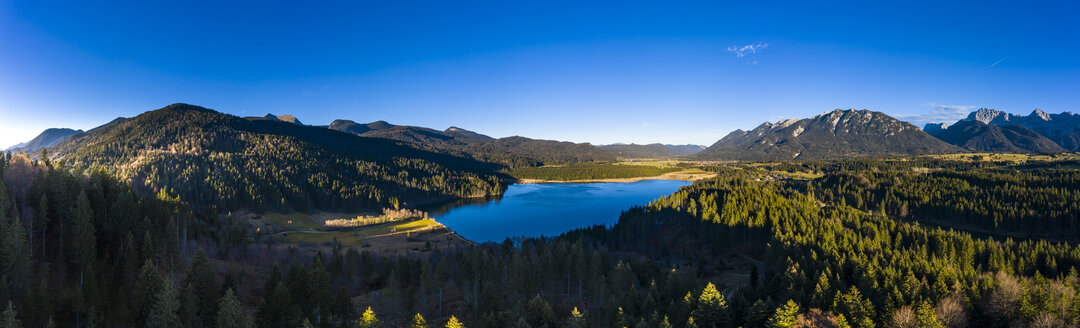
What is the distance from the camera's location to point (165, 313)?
132 ft

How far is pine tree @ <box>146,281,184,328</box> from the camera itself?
4047 cm

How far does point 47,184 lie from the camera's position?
6719 centimetres

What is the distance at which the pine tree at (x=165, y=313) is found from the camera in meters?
40.5

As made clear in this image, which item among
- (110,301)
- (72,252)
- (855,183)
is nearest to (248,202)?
(72,252)

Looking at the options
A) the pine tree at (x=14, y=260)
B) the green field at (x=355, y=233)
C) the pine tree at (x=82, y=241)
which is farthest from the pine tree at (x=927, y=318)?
the green field at (x=355, y=233)

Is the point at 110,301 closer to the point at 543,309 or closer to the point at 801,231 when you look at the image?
the point at 543,309

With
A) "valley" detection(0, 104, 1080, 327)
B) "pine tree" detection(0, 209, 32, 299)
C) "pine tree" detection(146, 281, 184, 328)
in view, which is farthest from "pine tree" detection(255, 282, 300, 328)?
"pine tree" detection(0, 209, 32, 299)

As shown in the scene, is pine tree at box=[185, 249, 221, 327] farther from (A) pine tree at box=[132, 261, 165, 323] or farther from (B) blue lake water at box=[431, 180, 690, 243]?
(B) blue lake water at box=[431, 180, 690, 243]

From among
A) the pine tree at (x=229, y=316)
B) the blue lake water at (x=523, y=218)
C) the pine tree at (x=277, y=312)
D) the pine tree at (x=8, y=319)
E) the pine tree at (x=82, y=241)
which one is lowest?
the blue lake water at (x=523, y=218)

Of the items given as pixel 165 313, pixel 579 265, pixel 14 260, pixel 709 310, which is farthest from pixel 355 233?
pixel 709 310

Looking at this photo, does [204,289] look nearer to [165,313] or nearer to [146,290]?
[146,290]

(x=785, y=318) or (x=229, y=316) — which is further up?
(x=229, y=316)

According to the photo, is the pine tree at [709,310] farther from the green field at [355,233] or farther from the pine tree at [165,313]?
the green field at [355,233]

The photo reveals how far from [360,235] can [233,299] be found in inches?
3492
